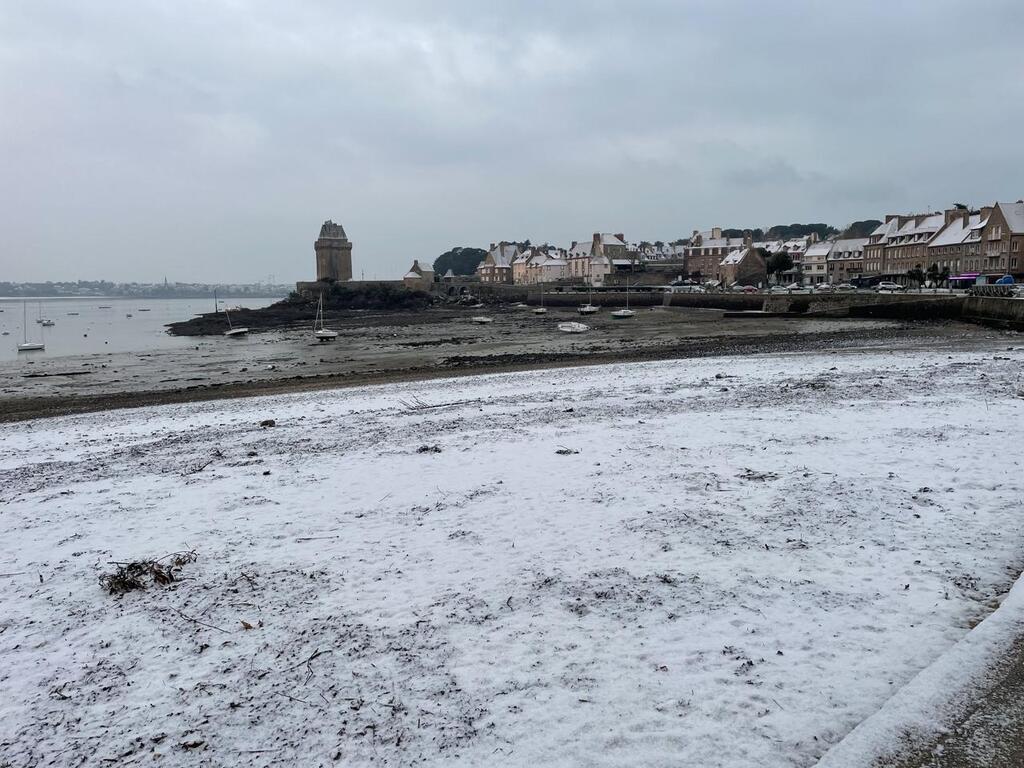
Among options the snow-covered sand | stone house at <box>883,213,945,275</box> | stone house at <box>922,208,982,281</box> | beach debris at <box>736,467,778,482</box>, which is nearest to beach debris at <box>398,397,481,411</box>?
the snow-covered sand

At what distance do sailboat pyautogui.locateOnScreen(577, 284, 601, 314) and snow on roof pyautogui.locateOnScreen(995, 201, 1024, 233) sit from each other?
43.0 metres

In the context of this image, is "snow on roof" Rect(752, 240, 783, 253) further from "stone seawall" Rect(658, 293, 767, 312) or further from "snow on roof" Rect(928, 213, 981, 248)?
"stone seawall" Rect(658, 293, 767, 312)

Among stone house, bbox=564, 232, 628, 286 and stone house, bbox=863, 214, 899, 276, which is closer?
stone house, bbox=863, 214, 899, 276

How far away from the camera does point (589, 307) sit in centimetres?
7625

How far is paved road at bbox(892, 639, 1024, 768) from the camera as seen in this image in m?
3.53

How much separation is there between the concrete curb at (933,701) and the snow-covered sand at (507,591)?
155 mm

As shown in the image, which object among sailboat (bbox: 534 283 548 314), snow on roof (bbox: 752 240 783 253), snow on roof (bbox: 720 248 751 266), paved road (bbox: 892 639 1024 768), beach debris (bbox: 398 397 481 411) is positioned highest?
snow on roof (bbox: 752 240 783 253)

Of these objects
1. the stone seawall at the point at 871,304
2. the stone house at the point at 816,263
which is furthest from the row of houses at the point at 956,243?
the stone seawall at the point at 871,304

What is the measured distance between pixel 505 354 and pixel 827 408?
21.8 meters

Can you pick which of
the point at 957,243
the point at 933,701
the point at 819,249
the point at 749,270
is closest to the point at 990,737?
the point at 933,701

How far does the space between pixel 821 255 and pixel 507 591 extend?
379 feet

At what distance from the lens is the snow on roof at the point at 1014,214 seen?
66912 millimetres

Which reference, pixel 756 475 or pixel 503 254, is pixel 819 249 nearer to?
pixel 503 254

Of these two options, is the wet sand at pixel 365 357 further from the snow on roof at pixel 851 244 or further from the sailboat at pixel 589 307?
the snow on roof at pixel 851 244
